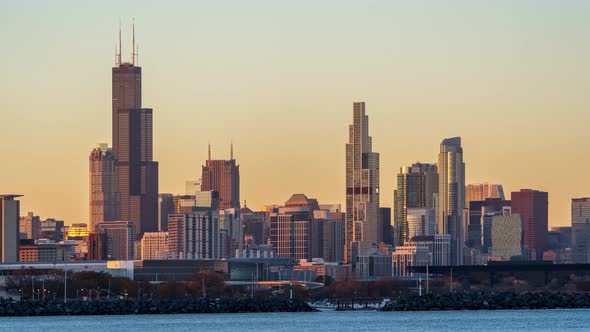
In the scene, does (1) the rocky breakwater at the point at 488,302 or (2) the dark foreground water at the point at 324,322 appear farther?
(1) the rocky breakwater at the point at 488,302

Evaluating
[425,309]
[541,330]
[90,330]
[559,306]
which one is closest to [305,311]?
[425,309]

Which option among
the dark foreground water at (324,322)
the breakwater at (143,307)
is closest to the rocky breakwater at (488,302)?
the dark foreground water at (324,322)

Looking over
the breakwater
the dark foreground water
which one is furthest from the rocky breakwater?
the breakwater

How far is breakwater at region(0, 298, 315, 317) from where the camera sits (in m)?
149

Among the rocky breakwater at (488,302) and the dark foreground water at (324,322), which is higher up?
the rocky breakwater at (488,302)

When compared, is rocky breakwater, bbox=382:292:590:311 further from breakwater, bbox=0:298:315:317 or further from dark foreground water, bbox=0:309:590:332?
breakwater, bbox=0:298:315:317

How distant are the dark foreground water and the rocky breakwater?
128 inches

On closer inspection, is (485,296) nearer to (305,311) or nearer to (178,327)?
(305,311)

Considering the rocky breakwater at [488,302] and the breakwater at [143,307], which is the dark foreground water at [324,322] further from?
the rocky breakwater at [488,302]

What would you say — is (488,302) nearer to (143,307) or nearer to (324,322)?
(324,322)

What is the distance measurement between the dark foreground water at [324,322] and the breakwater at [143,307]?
75.2 inches

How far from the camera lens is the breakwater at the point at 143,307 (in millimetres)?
148625

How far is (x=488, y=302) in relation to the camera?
147750 millimetres

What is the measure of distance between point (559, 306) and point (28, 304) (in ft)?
148
